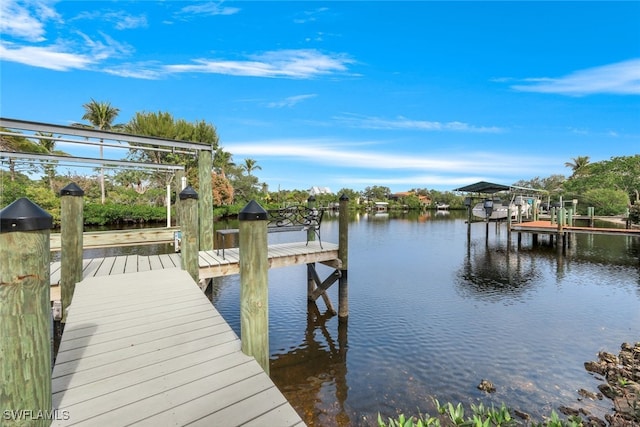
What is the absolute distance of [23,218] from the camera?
177cm

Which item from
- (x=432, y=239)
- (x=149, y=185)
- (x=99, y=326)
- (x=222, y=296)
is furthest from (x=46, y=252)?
(x=149, y=185)

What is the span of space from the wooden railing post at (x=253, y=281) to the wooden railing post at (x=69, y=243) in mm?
3301

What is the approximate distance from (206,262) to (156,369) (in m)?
3.31

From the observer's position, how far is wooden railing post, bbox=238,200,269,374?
303cm

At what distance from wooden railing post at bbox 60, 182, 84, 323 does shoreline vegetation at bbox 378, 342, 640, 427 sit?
4.73 meters

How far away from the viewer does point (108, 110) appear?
33750mm

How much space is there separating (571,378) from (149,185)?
43.4 metres

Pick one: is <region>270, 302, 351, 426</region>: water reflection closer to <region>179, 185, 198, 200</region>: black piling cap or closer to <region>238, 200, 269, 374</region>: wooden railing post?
<region>238, 200, 269, 374</region>: wooden railing post

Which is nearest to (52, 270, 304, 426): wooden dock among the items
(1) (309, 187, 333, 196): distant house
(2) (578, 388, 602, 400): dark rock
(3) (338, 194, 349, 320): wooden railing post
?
(3) (338, 194, 349, 320): wooden railing post

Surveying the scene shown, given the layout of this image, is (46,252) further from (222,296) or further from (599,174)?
(599,174)

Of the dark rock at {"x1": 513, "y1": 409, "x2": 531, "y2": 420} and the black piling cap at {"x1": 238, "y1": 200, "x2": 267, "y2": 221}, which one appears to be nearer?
the black piling cap at {"x1": 238, "y1": 200, "x2": 267, "y2": 221}

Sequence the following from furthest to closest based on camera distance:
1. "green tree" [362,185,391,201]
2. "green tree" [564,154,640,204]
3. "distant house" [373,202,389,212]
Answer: "green tree" [362,185,391,201] < "distant house" [373,202,389,212] < "green tree" [564,154,640,204]

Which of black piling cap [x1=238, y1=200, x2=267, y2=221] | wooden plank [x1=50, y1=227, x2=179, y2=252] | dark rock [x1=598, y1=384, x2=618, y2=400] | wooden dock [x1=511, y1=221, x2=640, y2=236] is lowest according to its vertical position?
dark rock [x1=598, y1=384, x2=618, y2=400]

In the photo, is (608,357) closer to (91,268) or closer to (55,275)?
(91,268)
